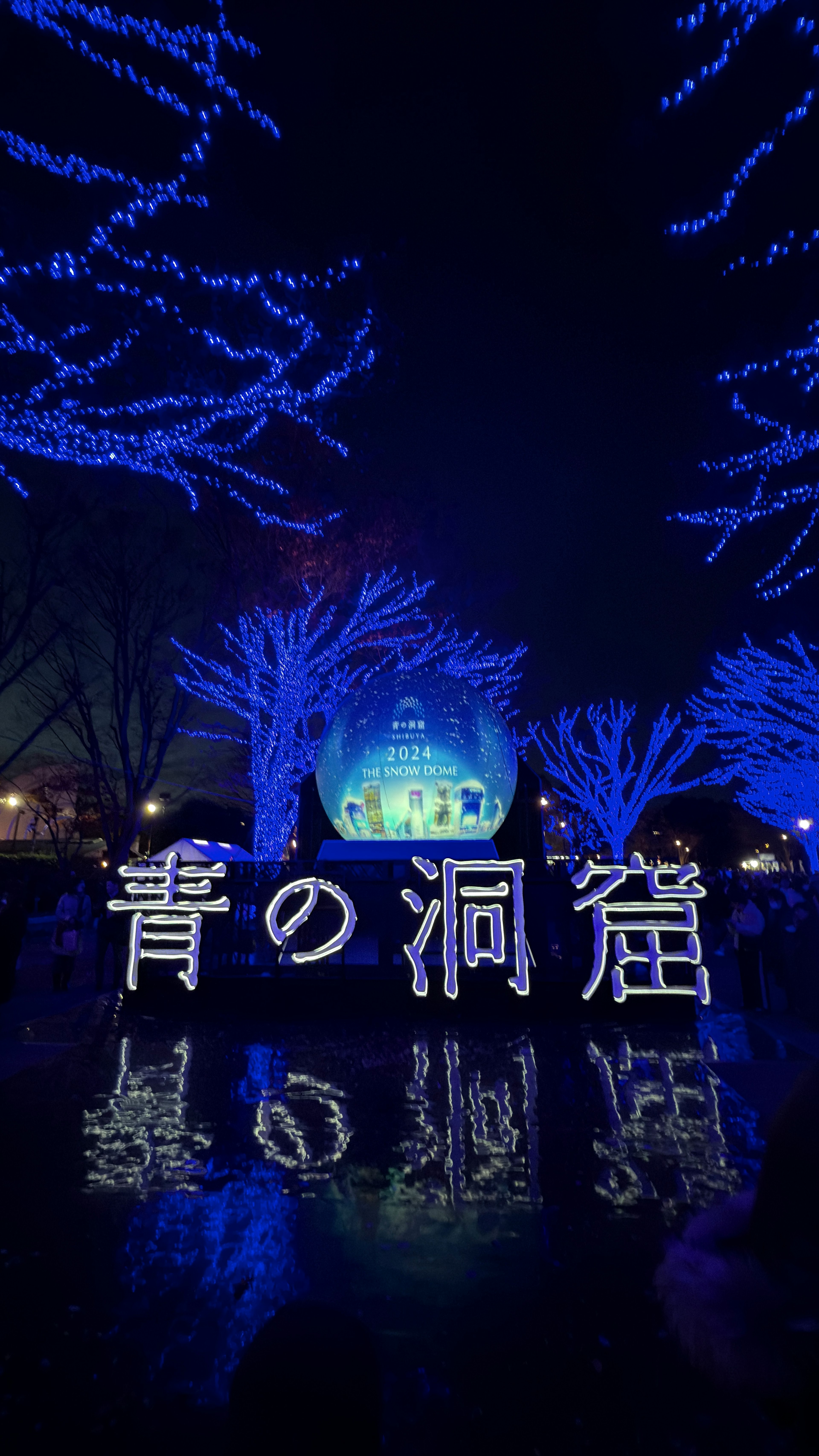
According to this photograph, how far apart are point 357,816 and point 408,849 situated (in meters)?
1.27

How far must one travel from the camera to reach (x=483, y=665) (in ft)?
74.7

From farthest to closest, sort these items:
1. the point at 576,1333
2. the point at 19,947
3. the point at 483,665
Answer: the point at 483,665
the point at 19,947
the point at 576,1333

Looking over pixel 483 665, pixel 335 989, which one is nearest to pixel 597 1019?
pixel 335 989

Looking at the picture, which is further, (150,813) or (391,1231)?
(150,813)

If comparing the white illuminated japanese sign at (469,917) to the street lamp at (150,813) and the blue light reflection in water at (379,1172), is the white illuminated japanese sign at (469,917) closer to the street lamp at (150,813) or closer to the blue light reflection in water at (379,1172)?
the blue light reflection in water at (379,1172)

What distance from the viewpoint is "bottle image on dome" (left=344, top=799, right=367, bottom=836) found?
43.0 ft

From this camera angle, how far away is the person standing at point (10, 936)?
1023cm

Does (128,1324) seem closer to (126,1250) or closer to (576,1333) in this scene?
(126,1250)

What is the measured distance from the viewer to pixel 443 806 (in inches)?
501

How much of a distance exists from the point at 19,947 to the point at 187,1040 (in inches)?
156

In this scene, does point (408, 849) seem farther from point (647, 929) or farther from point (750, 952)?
point (750, 952)

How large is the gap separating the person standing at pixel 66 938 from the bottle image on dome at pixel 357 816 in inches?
196

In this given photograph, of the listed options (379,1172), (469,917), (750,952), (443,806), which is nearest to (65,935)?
(443,806)

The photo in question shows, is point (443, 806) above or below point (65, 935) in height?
above
